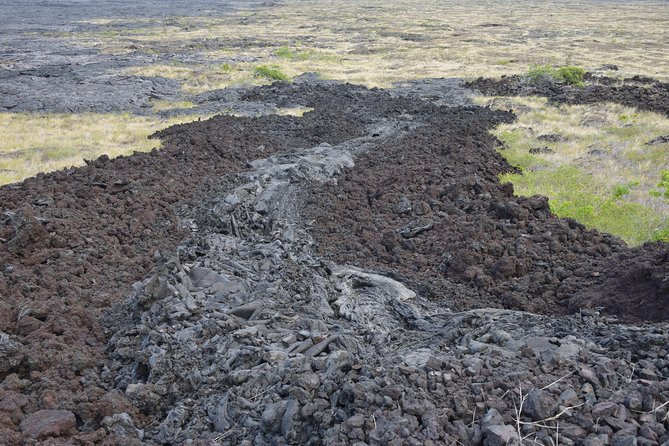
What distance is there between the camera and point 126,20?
8212 cm

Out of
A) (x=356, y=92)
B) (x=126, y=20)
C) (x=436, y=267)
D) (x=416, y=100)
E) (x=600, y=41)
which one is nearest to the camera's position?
(x=436, y=267)

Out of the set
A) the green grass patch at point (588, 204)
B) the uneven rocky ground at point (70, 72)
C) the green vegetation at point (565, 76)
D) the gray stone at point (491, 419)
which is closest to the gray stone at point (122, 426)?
the gray stone at point (491, 419)

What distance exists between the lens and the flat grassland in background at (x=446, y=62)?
51.8 feet

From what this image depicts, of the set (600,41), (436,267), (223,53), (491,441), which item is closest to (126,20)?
(223,53)

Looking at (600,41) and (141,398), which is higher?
(600,41)

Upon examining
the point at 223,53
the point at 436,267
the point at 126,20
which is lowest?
the point at 436,267

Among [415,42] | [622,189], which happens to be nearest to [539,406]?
[622,189]

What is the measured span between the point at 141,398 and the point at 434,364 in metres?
3.23

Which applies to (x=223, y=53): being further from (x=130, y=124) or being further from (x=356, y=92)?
(x=130, y=124)

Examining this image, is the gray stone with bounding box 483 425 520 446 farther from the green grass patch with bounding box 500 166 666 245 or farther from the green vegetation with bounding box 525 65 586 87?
the green vegetation with bounding box 525 65 586 87

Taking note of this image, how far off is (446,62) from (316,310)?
3967 centimetres

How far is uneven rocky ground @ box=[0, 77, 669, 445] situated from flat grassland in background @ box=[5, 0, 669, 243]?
2.83m

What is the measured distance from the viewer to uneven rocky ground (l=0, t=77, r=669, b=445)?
487 centimetres

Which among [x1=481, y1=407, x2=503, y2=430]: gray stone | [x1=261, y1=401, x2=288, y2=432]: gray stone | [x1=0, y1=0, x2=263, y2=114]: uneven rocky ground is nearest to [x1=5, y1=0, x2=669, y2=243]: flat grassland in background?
[x1=0, y1=0, x2=263, y2=114]: uneven rocky ground
